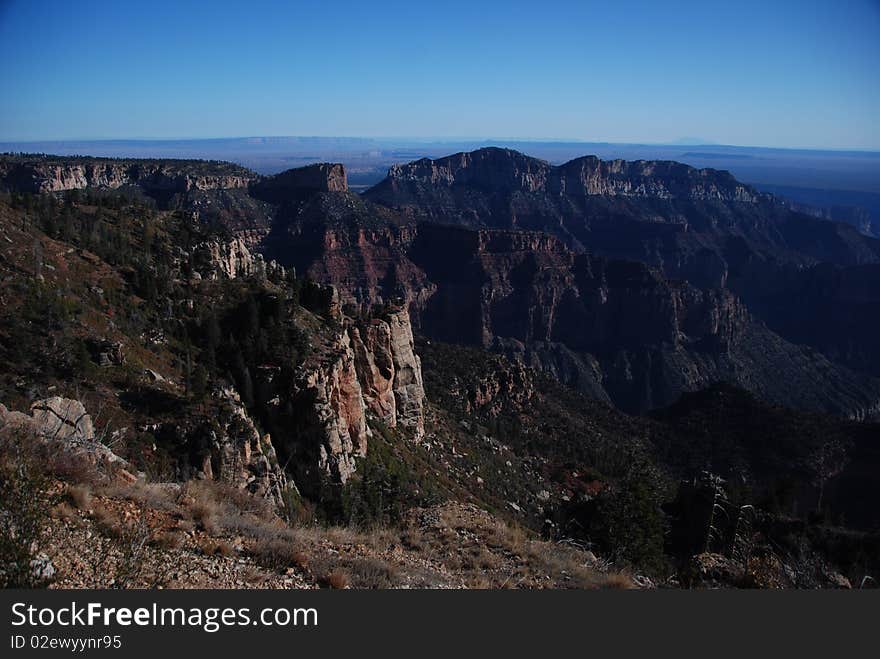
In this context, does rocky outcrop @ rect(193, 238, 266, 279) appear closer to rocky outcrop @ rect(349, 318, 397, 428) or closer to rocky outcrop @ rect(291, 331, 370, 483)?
rocky outcrop @ rect(349, 318, 397, 428)

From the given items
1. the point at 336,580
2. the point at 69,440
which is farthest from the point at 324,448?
the point at 336,580

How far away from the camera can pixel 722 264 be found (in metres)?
160

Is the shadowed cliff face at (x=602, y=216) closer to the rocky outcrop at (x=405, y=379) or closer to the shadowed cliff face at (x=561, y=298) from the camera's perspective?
the shadowed cliff face at (x=561, y=298)

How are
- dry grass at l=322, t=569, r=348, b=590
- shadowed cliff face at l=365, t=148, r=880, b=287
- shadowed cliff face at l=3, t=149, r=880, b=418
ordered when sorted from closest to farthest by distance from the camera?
dry grass at l=322, t=569, r=348, b=590
shadowed cliff face at l=3, t=149, r=880, b=418
shadowed cliff face at l=365, t=148, r=880, b=287

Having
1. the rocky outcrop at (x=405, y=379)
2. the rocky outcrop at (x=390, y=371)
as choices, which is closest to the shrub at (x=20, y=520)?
the rocky outcrop at (x=390, y=371)

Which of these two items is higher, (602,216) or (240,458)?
(602,216)

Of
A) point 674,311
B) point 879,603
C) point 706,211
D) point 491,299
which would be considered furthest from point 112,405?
point 706,211

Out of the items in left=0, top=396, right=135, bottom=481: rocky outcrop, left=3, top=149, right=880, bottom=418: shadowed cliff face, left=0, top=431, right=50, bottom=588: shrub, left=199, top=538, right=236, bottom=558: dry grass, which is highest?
left=0, top=431, right=50, bottom=588: shrub

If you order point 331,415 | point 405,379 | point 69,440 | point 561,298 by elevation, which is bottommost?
point 561,298

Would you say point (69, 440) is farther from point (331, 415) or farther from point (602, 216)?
point (602, 216)

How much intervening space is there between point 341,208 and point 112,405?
353ft

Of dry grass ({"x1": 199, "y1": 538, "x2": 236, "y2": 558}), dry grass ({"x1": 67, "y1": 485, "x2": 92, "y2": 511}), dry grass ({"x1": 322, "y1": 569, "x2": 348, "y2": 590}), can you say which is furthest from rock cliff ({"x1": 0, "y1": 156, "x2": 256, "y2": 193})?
dry grass ({"x1": 322, "y1": 569, "x2": 348, "y2": 590})

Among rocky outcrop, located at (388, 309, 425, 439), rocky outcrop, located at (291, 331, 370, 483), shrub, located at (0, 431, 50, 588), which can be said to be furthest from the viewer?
rocky outcrop, located at (388, 309, 425, 439)

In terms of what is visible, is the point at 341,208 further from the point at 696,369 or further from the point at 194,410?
the point at 194,410
